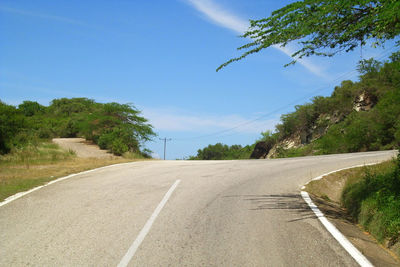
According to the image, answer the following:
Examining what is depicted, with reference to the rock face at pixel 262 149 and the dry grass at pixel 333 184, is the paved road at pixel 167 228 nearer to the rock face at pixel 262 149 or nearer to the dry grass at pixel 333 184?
the dry grass at pixel 333 184

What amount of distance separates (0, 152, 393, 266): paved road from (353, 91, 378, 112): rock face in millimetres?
32645

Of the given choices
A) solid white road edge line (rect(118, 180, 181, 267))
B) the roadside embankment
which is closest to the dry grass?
the roadside embankment

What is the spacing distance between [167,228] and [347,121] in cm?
3499

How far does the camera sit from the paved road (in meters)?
4.79

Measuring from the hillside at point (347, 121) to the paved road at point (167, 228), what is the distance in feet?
76.6

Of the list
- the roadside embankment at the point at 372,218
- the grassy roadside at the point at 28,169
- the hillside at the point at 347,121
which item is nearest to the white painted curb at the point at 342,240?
the roadside embankment at the point at 372,218

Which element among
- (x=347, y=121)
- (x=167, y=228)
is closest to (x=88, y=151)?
(x=167, y=228)

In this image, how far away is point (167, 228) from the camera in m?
6.21

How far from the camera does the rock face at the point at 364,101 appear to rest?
38.3 metres

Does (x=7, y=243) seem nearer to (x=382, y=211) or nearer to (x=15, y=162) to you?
(x=382, y=211)

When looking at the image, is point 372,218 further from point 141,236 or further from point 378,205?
point 141,236

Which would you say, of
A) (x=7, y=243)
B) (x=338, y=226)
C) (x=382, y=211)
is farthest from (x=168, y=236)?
(x=382, y=211)

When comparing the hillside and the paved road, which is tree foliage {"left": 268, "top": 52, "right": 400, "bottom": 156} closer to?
the hillside

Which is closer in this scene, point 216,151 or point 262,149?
point 262,149
